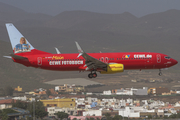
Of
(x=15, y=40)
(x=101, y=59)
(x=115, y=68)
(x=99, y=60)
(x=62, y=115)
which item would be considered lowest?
(x=62, y=115)

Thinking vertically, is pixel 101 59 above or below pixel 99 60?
above

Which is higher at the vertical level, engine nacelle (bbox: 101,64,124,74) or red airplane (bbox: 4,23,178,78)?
red airplane (bbox: 4,23,178,78)

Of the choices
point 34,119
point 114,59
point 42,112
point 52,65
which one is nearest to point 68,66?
point 52,65

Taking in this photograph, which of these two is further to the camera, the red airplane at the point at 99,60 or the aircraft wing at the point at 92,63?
the red airplane at the point at 99,60

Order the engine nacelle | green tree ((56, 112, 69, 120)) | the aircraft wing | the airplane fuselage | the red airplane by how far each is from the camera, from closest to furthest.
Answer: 1. the aircraft wing
2. the engine nacelle
3. the red airplane
4. the airplane fuselage
5. green tree ((56, 112, 69, 120))

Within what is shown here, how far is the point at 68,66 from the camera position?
75625 mm

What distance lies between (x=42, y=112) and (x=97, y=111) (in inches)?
1276

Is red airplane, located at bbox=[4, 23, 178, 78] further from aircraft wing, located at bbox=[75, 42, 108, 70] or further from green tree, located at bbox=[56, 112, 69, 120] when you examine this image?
green tree, located at bbox=[56, 112, 69, 120]

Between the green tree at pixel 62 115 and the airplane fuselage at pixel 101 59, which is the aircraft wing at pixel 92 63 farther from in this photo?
the green tree at pixel 62 115

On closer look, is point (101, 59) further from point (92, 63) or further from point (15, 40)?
point (15, 40)

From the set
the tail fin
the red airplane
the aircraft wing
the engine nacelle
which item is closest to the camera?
the aircraft wing

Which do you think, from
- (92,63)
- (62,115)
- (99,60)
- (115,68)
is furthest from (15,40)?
(62,115)

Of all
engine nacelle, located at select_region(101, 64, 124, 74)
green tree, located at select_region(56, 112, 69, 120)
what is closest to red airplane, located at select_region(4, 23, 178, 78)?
engine nacelle, located at select_region(101, 64, 124, 74)

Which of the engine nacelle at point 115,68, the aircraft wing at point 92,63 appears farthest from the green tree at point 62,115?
the engine nacelle at point 115,68
